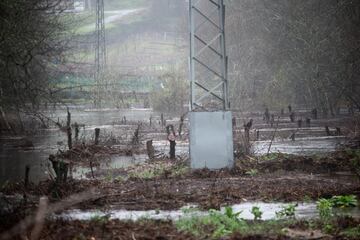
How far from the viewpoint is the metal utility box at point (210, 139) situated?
16500 millimetres

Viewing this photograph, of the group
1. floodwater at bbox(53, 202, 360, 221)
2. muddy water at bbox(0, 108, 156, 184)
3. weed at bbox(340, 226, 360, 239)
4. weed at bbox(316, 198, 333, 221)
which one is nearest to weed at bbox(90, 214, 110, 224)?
floodwater at bbox(53, 202, 360, 221)

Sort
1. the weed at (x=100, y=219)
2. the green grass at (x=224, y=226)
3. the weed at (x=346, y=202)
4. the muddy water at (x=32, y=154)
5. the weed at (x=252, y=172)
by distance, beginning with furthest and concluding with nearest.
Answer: the muddy water at (x=32, y=154), the weed at (x=252, y=172), the weed at (x=346, y=202), the weed at (x=100, y=219), the green grass at (x=224, y=226)

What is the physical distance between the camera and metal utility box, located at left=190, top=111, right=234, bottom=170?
16500 mm

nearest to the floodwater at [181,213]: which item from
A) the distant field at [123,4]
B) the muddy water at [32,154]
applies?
the muddy water at [32,154]

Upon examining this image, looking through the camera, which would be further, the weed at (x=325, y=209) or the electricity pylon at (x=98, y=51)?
the electricity pylon at (x=98, y=51)

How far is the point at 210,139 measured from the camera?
54.4 ft

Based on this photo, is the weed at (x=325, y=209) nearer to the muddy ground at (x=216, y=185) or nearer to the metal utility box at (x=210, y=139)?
the muddy ground at (x=216, y=185)

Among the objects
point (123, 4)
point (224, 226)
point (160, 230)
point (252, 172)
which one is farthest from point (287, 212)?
point (123, 4)

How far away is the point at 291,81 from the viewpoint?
1779 inches

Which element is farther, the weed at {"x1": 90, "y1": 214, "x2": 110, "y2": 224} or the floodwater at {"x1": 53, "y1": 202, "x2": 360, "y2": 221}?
the floodwater at {"x1": 53, "y1": 202, "x2": 360, "y2": 221}

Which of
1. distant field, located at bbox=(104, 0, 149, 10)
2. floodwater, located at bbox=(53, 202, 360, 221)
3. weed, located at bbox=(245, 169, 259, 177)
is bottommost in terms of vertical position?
floodwater, located at bbox=(53, 202, 360, 221)

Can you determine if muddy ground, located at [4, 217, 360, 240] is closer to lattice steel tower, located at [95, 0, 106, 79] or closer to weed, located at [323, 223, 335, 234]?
weed, located at [323, 223, 335, 234]

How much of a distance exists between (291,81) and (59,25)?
2676 cm

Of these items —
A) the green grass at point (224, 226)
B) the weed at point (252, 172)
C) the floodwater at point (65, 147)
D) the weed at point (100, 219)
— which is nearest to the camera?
the green grass at point (224, 226)
